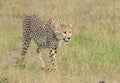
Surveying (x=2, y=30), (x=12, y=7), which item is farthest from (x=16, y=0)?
(x=2, y=30)

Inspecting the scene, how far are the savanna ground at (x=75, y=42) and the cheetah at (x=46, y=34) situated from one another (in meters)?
0.21

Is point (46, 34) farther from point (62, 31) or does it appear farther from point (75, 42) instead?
point (75, 42)

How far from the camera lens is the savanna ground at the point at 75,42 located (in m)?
9.05

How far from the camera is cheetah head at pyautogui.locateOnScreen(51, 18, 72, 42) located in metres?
9.42

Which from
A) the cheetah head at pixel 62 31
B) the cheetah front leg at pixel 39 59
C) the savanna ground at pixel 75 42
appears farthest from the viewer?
the cheetah front leg at pixel 39 59

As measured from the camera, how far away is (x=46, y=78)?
8.70 meters

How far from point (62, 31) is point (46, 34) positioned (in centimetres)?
56

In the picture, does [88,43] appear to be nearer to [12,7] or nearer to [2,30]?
[2,30]

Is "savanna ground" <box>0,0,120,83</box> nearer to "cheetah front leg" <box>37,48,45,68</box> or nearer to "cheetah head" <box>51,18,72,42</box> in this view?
"cheetah front leg" <box>37,48,45,68</box>

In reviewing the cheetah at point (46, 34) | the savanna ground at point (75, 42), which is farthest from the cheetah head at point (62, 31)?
the savanna ground at point (75, 42)

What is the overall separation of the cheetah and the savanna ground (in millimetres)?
211

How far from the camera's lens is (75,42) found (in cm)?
1170

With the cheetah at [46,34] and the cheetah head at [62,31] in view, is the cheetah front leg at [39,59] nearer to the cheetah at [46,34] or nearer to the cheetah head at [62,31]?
the cheetah at [46,34]

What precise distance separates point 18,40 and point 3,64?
238 centimetres
